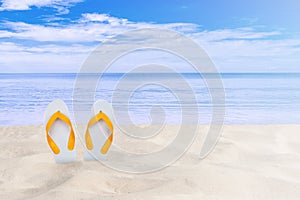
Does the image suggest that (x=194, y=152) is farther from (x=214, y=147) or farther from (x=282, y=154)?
(x=282, y=154)

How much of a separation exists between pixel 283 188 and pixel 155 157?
2.07m

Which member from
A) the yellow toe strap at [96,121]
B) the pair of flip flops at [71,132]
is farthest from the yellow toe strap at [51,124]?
the yellow toe strap at [96,121]

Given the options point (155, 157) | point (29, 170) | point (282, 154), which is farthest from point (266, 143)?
point (29, 170)

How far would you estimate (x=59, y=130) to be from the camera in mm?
4582

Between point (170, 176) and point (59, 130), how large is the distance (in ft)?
5.62

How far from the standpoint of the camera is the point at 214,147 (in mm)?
5660

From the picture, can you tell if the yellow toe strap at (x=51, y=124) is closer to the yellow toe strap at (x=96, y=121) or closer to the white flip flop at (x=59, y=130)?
the white flip flop at (x=59, y=130)

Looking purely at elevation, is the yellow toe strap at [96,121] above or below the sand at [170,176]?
above

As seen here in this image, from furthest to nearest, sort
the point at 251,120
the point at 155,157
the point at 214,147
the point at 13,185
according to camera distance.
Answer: the point at 251,120
the point at 214,147
the point at 155,157
the point at 13,185

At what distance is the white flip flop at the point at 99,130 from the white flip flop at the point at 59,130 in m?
0.26

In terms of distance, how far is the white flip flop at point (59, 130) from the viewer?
4.57 m

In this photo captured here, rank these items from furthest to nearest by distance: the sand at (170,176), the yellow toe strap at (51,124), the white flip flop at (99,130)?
the white flip flop at (99,130), the yellow toe strap at (51,124), the sand at (170,176)

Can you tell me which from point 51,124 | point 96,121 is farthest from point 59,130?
point 96,121

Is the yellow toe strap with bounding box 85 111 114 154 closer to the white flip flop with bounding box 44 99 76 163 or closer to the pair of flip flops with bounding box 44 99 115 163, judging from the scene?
the pair of flip flops with bounding box 44 99 115 163
